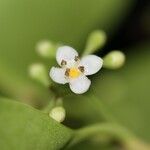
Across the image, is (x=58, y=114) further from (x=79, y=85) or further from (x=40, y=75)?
(x=40, y=75)

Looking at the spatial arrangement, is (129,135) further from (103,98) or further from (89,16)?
(89,16)

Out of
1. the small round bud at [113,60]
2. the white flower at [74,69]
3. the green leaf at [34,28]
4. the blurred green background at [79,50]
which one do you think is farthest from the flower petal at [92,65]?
the green leaf at [34,28]

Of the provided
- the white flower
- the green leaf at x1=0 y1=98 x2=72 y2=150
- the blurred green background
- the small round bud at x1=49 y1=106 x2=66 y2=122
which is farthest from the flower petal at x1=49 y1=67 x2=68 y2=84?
the blurred green background

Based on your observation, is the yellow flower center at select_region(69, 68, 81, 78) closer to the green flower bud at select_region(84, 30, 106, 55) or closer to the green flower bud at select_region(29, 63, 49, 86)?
the green flower bud at select_region(29, 63, 49, 86)

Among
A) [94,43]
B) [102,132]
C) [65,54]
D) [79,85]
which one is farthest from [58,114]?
[94,43]

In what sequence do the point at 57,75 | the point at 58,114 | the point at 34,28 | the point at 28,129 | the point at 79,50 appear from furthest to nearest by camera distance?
1. the point at 79,50
2. the point at 34,28
3. the point at 57,75
4. the point at 58,114
5. the point at 28,129

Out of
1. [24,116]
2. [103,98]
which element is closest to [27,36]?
[103,98]
